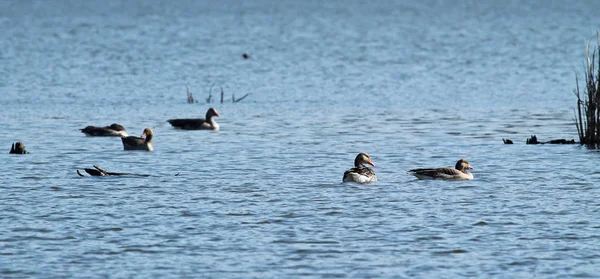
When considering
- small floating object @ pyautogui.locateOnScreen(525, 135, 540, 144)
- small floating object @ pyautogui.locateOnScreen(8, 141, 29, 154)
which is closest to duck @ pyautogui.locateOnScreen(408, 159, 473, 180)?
small floating object @ pyautogui.locateOnScreen(525, 135, 540, 144)

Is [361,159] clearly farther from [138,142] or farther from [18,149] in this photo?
[18,149]

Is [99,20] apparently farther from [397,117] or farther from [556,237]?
[556,237]

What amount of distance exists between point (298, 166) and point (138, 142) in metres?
4.44

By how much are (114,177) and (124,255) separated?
6.92 meters

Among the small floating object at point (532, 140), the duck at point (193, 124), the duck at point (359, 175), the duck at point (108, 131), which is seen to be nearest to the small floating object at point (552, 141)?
the small floating object at point (532, 140)

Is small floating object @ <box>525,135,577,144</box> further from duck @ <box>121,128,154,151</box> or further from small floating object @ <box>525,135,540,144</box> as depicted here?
duck @ <box>121,128,154,151</box>

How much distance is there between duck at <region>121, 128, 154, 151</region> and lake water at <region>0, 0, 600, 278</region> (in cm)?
20

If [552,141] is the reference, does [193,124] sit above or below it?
above

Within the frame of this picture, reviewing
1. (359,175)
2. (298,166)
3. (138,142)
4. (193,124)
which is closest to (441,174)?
(359,175)

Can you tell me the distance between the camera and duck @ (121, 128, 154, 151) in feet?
79.7

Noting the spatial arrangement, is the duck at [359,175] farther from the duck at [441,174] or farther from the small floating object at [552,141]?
the small floating object at [552,141]

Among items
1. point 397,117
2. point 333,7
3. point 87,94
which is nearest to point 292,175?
point 397,117

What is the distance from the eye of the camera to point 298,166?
21.7 meters

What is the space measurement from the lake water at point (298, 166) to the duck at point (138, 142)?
0.20 meters
